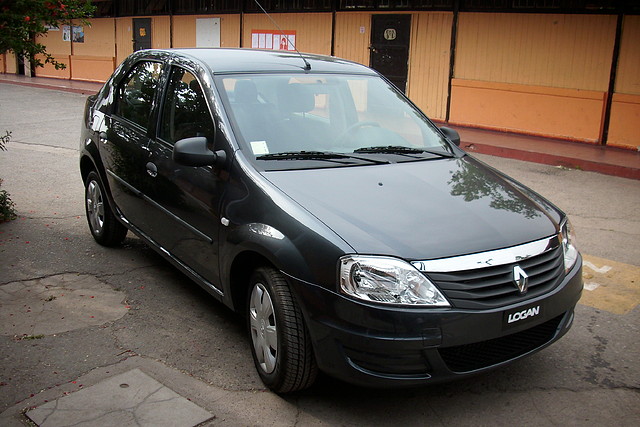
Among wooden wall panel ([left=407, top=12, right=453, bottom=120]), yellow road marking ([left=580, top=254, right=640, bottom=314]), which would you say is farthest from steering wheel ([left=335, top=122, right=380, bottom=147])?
wooden wall panel ([left=407, top=12, right=453, bottom=120])

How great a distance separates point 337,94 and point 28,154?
7385 millimetres

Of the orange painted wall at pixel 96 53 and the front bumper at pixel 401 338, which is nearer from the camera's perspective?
the front bumper at pixel 401 338

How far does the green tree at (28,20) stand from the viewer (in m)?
6.14

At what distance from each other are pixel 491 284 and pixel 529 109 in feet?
34.6

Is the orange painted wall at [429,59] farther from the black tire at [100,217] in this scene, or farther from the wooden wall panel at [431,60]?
Answer: the black tire at [100,217]

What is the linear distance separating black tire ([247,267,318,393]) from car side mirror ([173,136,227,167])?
2.45ft

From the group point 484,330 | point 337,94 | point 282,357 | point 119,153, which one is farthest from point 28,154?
point 484,330

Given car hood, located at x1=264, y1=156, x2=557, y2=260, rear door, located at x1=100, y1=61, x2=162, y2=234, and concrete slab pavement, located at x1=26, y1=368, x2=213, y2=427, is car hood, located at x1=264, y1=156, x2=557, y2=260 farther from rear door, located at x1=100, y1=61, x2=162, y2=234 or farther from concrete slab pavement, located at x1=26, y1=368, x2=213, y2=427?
rear door, located at x1=100, y1=61, x2=162, y2=234

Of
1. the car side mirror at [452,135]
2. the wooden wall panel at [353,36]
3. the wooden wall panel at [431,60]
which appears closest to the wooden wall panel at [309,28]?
the wooden wall panel at [353,36]

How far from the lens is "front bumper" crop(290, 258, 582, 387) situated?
310 cm

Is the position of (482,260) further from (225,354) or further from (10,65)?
(10,65)

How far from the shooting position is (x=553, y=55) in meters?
12.6

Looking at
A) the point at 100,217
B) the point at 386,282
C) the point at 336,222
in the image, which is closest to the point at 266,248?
the point at 336,222

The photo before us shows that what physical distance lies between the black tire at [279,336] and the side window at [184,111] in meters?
1.12
